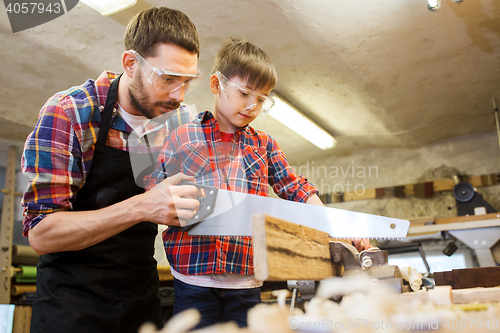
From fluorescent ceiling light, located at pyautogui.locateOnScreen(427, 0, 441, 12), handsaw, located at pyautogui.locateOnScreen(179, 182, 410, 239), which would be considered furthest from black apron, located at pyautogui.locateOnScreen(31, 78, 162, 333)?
fluorescent ceiling light, located at pyautogui.locateOnScreen(427, 0, 441, 12)

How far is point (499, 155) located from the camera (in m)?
5.82

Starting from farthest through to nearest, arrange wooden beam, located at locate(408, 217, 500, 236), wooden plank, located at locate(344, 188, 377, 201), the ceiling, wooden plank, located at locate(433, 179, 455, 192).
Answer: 1. wooden plank, located at locate(344, 188, 377, 201)
2. wooden plank, located at locate(433, 179, 455, 192)
3. wooden beam, located at locate(408, 217, 500, 236)
4. the ceiling

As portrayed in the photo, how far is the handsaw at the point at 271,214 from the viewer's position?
1.04 m

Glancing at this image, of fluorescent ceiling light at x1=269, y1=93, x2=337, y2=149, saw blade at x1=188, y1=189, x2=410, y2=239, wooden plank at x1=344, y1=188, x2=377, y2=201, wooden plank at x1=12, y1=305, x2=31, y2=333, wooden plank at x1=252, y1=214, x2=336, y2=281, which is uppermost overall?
fluorescent ceiling light at x1=269, y1=93, x2=337, y2=149

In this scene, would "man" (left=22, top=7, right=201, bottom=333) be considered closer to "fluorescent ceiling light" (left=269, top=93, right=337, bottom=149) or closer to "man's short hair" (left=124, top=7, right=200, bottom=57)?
"man's short hair" (left=124, top=7, right=200, bottom=57)

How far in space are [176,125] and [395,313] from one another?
1.33 meters

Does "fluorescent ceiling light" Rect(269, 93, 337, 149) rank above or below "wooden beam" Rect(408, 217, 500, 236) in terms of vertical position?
above

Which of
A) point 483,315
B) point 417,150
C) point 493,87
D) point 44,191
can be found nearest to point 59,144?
point 44,191

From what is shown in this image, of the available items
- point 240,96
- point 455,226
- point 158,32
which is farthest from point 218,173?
point 455,226

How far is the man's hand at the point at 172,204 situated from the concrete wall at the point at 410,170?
5.58 meters

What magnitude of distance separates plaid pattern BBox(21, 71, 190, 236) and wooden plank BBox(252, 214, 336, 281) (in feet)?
2.70

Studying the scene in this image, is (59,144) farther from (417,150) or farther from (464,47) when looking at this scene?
(417,150)

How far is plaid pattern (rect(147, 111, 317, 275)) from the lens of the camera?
1363 millimetres

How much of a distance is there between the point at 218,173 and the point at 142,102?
0.41 meters
